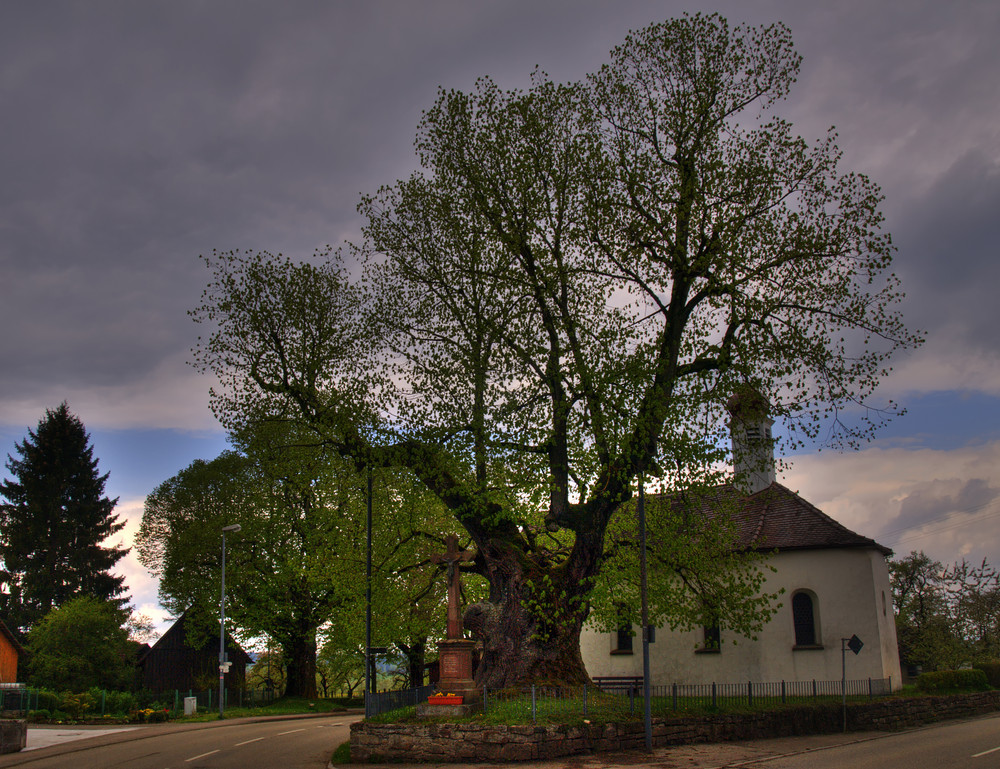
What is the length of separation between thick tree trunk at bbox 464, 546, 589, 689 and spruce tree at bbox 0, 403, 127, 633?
3734 cm

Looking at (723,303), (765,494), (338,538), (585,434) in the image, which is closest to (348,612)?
(338,538)

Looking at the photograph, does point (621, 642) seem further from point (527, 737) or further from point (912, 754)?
point (527, 737)

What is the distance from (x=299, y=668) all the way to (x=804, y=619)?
84.4 feet

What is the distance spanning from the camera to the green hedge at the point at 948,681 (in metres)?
29.5

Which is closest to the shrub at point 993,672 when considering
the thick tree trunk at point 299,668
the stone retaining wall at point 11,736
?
the thick tree trunk at point 299,668

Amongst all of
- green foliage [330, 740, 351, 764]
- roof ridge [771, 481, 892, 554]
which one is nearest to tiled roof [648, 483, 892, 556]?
roof ridge [771, 481, 892, 554]

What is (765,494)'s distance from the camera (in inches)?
874

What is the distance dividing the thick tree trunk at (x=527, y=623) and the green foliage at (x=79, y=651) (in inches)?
1100

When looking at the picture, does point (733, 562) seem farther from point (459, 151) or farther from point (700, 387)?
point (459, 151)

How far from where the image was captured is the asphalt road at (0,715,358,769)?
17.0 meters

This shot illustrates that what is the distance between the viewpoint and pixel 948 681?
29656 millimetres

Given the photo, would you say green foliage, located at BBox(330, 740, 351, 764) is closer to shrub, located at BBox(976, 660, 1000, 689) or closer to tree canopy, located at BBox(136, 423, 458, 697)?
tree canopy, located at BBox(136, 423, 458, 697)

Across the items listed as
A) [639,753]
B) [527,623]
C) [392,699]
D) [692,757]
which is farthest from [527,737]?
[392,699]

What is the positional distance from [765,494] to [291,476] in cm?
2455
